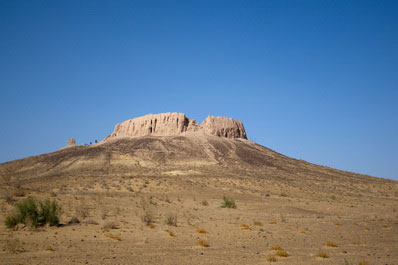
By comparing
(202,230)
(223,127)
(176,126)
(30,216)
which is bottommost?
(202,230)

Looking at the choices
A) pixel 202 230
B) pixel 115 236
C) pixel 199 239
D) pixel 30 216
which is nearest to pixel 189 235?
pixel 202 230

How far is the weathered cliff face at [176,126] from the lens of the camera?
88.9 meters

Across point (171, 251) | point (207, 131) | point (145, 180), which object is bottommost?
point (171, 251)

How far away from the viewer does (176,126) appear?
89250 mm

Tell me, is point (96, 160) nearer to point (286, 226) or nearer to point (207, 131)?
point (207, 131)

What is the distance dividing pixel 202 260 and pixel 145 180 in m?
31.9

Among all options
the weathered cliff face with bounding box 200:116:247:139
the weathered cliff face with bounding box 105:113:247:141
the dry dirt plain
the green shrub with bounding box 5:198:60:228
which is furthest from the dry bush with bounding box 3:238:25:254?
the weathered cliff face with bounding box 200:116:247:139

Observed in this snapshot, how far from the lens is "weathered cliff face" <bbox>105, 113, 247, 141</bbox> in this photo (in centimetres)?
8894

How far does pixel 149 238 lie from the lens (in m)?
12.5

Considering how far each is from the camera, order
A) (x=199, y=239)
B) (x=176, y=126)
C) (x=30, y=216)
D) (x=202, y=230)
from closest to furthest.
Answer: (x=199, y=239)
(x=30, y=216)
(x=202, y=230)
(x=176, y=126)

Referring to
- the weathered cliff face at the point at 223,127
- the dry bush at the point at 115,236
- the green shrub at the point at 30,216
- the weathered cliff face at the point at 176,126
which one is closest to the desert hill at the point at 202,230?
the dry bush at the point at 115,236

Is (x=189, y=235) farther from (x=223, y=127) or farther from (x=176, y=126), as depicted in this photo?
(x=223, y=127)

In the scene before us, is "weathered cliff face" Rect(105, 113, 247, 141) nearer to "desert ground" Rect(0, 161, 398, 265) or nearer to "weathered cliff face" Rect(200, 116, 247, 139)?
"weathered cliff face" Rect(200, 116, 247, 139)

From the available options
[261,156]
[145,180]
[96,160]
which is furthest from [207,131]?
[145,180]
